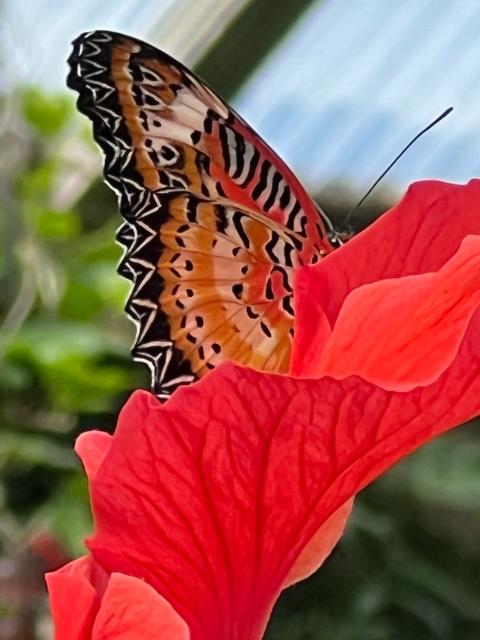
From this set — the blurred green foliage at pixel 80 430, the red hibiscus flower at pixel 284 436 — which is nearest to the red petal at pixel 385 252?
the red hibiscus flower at pixel 284 436

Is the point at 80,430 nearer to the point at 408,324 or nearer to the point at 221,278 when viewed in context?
the point at 221,278

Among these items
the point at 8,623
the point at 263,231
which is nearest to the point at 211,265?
the point at 263,231

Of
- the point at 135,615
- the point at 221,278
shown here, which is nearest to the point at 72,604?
the point at 135,615

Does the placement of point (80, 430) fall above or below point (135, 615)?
below

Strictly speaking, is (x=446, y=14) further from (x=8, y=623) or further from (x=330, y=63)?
(x=8, y=623)

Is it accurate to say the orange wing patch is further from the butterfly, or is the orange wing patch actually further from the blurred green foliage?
the blurred green foliage

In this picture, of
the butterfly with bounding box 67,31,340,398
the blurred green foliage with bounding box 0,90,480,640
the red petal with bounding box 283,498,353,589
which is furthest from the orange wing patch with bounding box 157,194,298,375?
the blurred green foliage with bounding box 0,90,480,640
